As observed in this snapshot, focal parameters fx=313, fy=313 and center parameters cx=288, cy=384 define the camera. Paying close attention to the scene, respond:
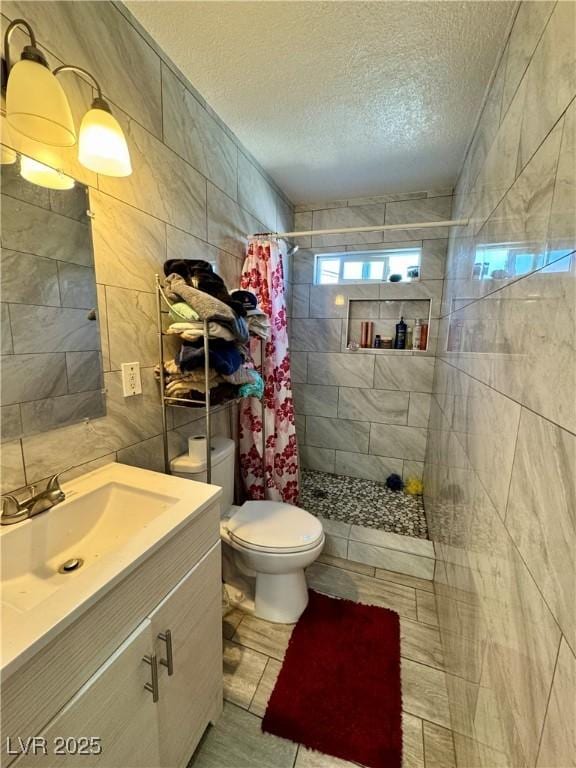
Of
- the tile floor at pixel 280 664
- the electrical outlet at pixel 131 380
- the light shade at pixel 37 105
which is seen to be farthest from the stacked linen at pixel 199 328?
the tile floor at pixel 280 664

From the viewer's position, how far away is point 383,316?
2.62m

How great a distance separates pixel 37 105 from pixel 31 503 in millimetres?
975

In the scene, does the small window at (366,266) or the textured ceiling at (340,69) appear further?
the small window at (366,266)

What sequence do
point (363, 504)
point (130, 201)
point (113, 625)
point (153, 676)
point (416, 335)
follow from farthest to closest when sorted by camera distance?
point (416, 335) → point (363, 504) → point (130, 201) → point (153, 676) → point (113, 625)

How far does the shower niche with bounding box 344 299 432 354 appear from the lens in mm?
2516

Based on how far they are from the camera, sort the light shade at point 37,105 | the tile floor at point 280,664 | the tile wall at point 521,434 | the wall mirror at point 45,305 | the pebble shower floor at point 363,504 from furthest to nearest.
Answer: the pebble shower floor at point 363,504, the tile floor at point 280,664, the wall mirror at point 45,305, the light shade at point 37,105, the tile wall at point 521,434

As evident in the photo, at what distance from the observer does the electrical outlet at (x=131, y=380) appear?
3.83 ft

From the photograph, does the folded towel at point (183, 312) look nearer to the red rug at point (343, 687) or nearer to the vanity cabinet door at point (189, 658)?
the vanity cabinet door at point (189, 658)

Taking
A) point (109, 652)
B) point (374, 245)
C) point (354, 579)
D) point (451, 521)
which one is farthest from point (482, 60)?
point (354, 579)

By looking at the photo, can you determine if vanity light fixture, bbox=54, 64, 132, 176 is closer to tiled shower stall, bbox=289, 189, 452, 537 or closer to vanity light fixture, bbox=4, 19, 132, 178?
vanity light fixture, bbox=4, 19, 132, 178

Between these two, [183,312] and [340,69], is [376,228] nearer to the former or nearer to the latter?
[340,69]

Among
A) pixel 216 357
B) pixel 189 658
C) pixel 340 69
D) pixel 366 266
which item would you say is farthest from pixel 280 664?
pixel 366 266

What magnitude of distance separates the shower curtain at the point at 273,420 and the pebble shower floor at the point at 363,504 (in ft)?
1.04

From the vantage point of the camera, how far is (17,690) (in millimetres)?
476
